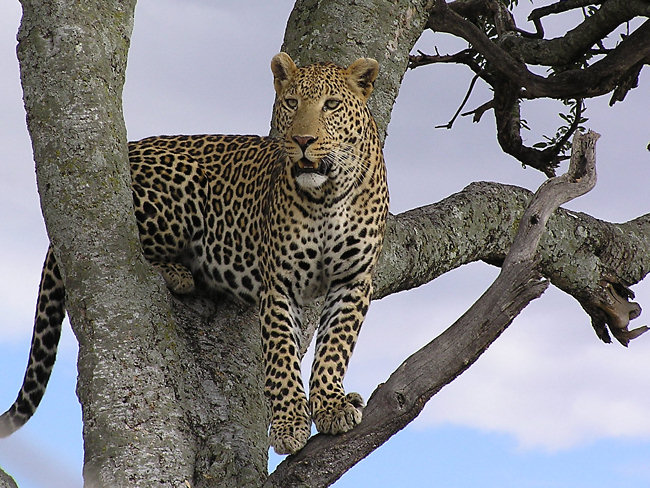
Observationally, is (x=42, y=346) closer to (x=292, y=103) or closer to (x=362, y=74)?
(x=292, y=103)

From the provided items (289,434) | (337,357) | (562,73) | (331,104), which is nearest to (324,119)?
(331,104)

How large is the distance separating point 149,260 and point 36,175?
875mm

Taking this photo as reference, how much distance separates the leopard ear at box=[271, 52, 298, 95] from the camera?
17.6 ft

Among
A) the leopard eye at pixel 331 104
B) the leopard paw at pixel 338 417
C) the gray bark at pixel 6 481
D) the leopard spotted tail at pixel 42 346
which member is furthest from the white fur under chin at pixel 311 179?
the gray bark at pixel 6 481

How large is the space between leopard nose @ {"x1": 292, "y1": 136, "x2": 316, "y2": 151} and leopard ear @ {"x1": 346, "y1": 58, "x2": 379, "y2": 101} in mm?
585

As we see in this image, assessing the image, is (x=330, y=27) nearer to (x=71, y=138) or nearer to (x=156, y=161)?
(x=156, y=161)

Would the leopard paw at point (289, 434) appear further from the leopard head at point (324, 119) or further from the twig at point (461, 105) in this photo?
the twig at point (461, 105)

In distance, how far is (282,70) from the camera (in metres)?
5.41

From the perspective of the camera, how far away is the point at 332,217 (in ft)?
17.7

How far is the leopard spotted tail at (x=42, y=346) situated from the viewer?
5.85m

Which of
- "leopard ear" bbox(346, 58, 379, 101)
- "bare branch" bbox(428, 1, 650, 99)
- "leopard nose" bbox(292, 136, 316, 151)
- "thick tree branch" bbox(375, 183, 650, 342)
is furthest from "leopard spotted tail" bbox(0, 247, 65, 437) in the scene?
"bare branch" bbox(428, 1, 650, 99)

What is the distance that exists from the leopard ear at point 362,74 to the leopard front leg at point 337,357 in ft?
3.66

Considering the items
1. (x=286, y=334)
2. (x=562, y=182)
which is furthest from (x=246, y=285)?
(x=562, y=182)

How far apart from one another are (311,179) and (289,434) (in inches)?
55.0
